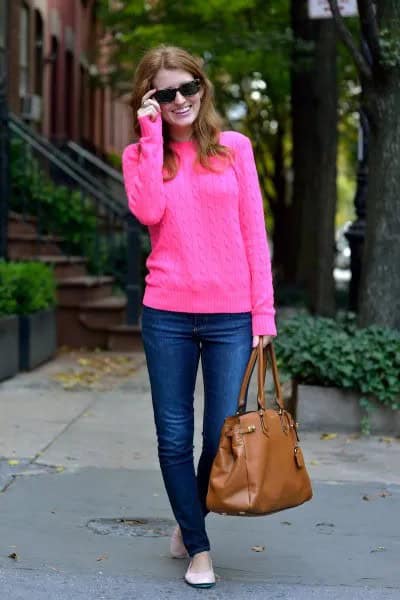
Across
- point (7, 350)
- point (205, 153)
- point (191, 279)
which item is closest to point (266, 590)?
point (191, 279)

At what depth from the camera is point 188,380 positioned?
4.30 meters

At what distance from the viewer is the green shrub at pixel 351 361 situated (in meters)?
7.13

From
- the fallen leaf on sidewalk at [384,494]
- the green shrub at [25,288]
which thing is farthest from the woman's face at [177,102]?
the green shrub at [25,288]

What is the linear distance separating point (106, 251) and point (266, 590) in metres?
9.69

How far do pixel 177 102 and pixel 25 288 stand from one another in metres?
6.23

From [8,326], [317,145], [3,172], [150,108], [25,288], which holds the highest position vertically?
[317,145]

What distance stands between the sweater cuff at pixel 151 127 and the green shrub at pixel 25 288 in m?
5.61

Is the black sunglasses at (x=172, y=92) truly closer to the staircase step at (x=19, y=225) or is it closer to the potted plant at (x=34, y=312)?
the potted plant at (x=34, y=312)

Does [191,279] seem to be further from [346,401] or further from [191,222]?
[346,401]

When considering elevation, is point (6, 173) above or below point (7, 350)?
above

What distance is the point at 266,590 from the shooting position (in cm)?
441

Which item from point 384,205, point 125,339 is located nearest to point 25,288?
point 125,339

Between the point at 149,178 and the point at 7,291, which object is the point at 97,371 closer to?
the point at 7,291

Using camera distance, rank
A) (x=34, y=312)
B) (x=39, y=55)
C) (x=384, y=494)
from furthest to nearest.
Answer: (x=39, y=55), (x=34, y=312), (x=384, y=494)
